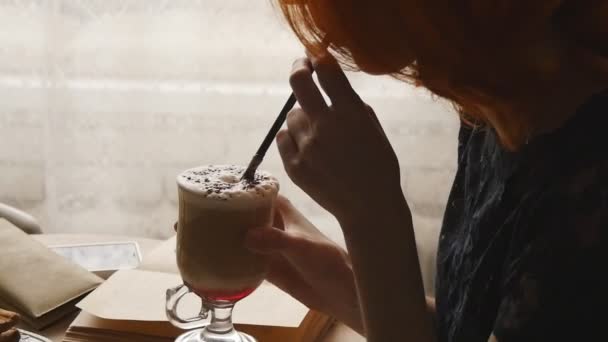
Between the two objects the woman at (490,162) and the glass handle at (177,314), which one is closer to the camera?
the woman at (490,162)

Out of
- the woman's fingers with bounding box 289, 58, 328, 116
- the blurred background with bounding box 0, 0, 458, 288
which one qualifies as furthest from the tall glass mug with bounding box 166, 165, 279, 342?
the blurred background with bounding box 0, 0, 458, 288

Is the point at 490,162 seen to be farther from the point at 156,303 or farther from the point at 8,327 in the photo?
the point at 8,327

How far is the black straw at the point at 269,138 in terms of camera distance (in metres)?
0.87

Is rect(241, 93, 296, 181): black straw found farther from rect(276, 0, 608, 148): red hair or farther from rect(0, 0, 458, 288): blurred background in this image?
rect(0, 0, 458, 288): blurred background

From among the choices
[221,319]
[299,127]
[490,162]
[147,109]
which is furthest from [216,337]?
[147,109]

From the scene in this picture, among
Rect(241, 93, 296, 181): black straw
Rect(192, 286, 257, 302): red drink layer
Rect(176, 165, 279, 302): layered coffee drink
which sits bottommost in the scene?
Rect(192, 286, 257, 302): red drink layer

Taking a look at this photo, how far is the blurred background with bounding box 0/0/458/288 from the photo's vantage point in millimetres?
1607

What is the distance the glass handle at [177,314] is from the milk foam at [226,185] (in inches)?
5.0

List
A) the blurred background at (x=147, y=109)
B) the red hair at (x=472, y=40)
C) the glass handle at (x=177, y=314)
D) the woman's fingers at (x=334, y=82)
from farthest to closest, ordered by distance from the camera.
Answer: the blurred background at (x=147, y=109), the glass handle at (x=177, y=314), the woman's fingers at (x=334, y=82), the red hair at (x=472, y=40)

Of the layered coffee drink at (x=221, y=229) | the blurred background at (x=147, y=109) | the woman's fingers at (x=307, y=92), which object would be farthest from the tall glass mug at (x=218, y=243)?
the blurred background at (x=147, y=109)

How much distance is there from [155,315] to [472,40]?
495 mm

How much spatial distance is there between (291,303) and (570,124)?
410mm

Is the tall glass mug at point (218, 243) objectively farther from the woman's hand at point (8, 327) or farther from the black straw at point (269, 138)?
the woman's hand at point (8, 327)

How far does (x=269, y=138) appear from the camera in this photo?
887 millimetres
